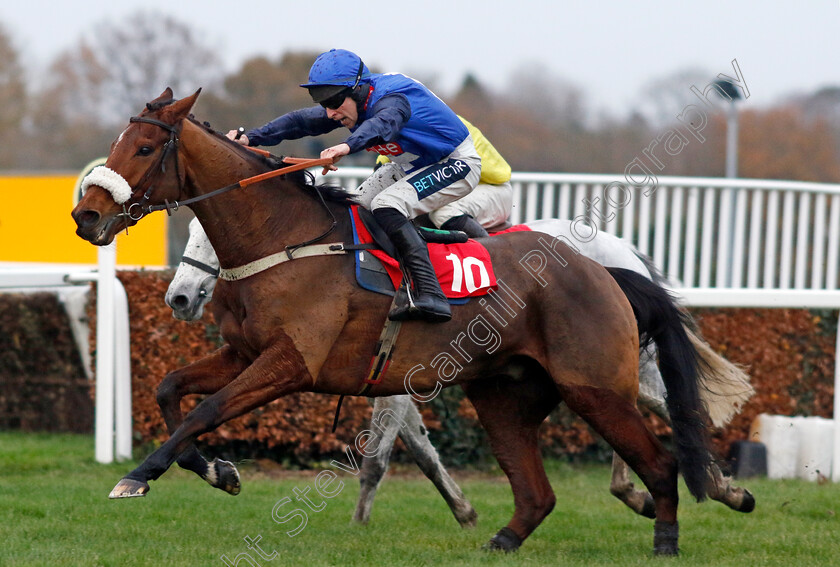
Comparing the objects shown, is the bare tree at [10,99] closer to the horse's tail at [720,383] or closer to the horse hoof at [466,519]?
the horse hoof at [466,519]

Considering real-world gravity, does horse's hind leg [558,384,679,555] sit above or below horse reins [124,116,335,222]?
below

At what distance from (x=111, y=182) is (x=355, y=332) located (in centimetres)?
120

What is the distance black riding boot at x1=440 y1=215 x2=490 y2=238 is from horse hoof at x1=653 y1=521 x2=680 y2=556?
174 centimetres

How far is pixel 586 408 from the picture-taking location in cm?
477

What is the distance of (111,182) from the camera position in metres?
4.09

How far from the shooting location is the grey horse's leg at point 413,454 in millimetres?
5723

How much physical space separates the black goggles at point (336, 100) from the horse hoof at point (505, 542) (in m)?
2.16

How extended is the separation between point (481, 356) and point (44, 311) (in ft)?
17.6

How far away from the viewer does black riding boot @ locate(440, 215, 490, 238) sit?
18.0 ft

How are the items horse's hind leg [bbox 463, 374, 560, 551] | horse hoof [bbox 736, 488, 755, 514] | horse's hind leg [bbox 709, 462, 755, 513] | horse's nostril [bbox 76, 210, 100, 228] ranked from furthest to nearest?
horse hoof [bbox 736, 488, 755, 514] → horse's hind leg [bbox 463, 374, 560, 551] → horse's hind leg [bbox 709, 462, 755, 513] → horse's nostril [bbox 76, 210, 100, 228]

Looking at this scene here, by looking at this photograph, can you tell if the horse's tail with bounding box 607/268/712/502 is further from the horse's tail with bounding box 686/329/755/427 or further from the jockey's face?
the jockey's face

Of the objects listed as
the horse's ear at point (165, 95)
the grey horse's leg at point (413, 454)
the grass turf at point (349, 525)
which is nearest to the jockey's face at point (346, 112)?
the horse's ear at point (165, 95)

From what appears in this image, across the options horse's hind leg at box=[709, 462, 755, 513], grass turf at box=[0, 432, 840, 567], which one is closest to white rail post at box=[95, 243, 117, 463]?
grass turf at box=[0, 432, 840, 567]

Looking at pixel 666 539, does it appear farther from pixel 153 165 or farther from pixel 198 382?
pixel 153 165
